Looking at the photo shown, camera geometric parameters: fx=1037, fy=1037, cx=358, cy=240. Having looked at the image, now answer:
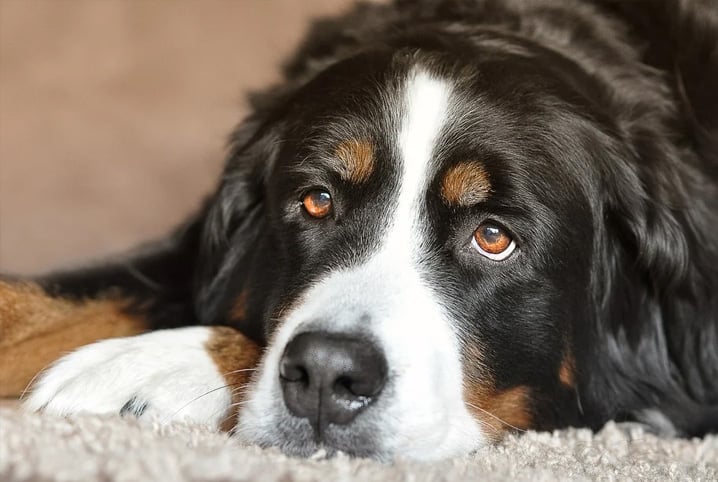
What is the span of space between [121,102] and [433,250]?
1681mm

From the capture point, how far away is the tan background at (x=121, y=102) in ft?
9.86

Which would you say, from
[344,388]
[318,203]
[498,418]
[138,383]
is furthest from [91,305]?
[498,418]

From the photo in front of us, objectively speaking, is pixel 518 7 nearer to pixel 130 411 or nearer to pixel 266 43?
pixel 266 43

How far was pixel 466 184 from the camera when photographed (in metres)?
1.87

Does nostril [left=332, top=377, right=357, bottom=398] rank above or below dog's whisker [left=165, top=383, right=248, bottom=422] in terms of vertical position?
above

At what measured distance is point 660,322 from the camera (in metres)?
2.19

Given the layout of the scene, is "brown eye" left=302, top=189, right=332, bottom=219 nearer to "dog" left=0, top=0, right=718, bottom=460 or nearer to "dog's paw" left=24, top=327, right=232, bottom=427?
"dog" left=0, top=0, right=718, bottom=460

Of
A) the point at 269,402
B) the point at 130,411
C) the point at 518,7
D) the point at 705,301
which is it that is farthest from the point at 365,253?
the point at 518,7

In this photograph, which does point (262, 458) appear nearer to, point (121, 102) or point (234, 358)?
point (234, 358)

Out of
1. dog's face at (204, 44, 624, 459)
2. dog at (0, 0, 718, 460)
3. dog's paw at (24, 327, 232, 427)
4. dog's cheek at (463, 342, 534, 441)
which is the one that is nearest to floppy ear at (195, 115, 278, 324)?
dog at (0, 0, 718, 460)

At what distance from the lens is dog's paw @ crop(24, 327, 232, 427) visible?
178cm

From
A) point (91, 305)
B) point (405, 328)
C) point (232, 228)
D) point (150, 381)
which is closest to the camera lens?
point (405, 328)

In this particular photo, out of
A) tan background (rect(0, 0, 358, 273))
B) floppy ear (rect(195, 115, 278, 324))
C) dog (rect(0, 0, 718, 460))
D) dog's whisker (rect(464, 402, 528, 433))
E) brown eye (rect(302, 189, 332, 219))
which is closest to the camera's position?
dog (rect(0, 0, 718, 460))

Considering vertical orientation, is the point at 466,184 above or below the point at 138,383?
above
